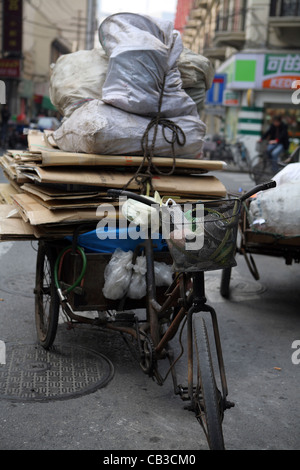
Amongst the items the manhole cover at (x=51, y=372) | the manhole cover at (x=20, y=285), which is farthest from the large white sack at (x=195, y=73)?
the manhole cover at (x=20, y=285)

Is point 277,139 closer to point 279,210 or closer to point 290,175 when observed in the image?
point 290,175

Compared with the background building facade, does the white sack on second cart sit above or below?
below

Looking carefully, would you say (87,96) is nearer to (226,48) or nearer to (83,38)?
(226,48)

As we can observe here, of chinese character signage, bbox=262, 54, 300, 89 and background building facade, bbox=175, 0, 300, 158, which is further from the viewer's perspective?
background building facade, bbox=175, 0, 300, 158

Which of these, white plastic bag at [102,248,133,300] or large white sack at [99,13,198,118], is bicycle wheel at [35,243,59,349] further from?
large white sack at [99,13,198,118]

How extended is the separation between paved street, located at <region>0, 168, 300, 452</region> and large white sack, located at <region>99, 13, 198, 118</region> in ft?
6.16

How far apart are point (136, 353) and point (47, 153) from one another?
1620 millimetres

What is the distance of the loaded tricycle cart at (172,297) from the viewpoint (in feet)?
9.87

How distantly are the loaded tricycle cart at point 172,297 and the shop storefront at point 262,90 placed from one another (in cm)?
2335

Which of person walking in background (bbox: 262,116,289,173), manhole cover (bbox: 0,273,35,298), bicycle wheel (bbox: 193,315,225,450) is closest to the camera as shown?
bicycle wheel (bbox: 193,315,225,450)

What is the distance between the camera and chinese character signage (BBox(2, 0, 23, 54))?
34.3 meters

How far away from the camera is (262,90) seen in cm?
2709

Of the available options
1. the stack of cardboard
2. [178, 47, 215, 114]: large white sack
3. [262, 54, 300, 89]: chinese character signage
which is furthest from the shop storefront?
the stack of cardboard

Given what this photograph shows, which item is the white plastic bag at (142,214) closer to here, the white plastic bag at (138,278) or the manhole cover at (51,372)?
the white plastic bag at (138,278)
